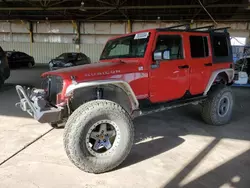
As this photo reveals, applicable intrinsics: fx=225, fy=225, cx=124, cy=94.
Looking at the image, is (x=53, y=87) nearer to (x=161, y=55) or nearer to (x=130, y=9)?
(x=161, y=55)

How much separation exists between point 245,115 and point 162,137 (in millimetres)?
2731

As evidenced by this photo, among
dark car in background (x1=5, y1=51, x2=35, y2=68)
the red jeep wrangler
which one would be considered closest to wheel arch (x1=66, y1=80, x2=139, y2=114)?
the red jeep wrangler

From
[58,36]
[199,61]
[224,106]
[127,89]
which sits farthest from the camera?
[58,36]

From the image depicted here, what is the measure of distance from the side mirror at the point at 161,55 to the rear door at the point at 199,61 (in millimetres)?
536

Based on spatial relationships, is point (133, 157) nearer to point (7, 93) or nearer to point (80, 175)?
point (80, 175)

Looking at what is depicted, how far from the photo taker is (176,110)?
589 centimetres

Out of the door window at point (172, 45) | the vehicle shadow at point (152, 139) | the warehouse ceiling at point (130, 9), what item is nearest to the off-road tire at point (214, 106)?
the vehicle shadow at point (152, 139)

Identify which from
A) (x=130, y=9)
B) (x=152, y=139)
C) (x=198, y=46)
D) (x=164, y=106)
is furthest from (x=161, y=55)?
(x=130, y=9)

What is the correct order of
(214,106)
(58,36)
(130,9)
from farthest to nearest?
(58,36) → (130,9) → (214,106)

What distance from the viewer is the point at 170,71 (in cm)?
365

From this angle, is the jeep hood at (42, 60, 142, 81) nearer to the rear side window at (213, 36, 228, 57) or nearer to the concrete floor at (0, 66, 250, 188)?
the concrete floor at (0, 66, 250, 188)

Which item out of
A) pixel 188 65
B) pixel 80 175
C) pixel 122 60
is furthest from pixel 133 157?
pixel 188 65

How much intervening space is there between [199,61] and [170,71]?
0.80 meters

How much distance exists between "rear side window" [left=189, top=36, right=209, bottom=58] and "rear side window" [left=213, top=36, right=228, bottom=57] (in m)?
0.30
